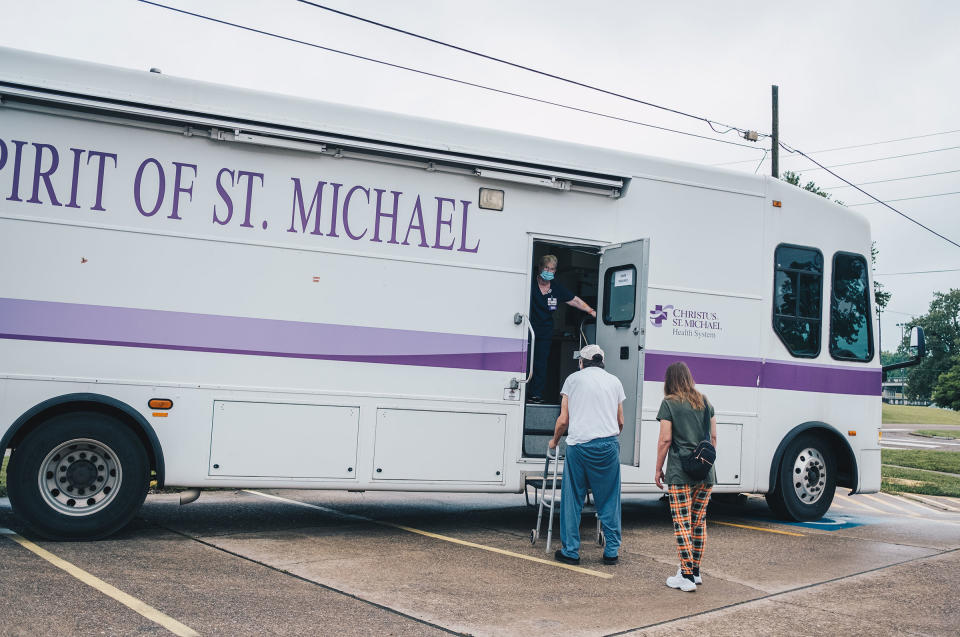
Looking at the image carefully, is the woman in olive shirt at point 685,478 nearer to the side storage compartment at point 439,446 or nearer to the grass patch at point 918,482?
the side storage compartment at point 439,446

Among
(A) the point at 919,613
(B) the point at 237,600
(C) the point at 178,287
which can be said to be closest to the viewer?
(B) the point at 237,600

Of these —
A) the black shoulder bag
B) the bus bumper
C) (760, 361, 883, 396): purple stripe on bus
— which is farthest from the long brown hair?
the bus bumper

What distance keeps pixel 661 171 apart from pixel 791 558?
384cm

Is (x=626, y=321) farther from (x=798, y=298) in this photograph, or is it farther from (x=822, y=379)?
(x=822, y=379)

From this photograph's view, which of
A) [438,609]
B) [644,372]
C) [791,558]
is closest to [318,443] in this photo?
[438,609]

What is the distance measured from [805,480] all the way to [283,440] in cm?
556

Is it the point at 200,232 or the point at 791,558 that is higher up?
the point at 200,232

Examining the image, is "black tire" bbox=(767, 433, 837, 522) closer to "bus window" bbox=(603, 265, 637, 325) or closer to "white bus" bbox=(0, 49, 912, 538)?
"white bus" bbox=(0, 49, 912, 538)

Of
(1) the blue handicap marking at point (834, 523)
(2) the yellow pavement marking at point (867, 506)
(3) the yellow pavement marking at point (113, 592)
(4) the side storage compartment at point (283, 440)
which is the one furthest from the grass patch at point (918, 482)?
(3) the yellow pavement marking at point (113, 592)

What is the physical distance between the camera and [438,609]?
5121 millimetres

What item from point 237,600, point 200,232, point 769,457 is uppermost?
point 200,232

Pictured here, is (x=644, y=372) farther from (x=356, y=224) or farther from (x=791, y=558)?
(x=356, y=224)

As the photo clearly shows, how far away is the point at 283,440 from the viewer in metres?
7.00

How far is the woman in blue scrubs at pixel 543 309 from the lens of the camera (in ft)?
27.5
